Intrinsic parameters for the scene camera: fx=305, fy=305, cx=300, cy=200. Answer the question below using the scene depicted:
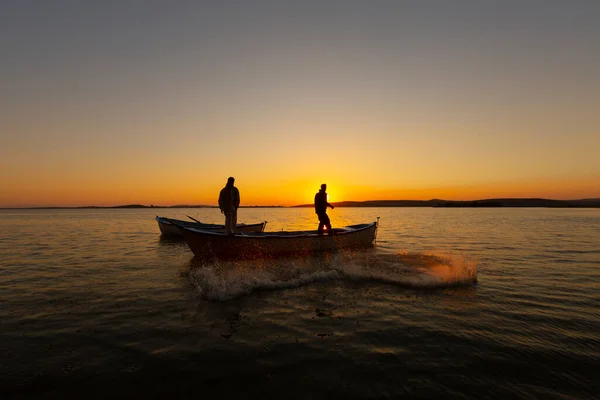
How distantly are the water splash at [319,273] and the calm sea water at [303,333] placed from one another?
0.27 feet

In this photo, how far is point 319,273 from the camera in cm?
1167

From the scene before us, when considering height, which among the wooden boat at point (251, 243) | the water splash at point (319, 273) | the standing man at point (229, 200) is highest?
the standing man at point (229, 200)

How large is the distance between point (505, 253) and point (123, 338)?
61.8ft

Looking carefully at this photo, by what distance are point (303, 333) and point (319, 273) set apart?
5.14 m

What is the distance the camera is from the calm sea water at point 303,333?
184 inches

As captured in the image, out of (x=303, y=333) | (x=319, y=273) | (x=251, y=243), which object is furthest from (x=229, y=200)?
(x=303, y=333)

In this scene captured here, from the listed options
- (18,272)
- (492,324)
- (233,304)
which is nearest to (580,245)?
(492,324)

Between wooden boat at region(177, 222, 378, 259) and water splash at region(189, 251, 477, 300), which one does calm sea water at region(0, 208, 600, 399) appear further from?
wooden boat at region(177, 222, 378, 259)

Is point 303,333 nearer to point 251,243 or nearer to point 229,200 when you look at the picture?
point 251,243

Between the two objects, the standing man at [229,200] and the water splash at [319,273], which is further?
the standing man at [229,200]

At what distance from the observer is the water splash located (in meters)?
10.1

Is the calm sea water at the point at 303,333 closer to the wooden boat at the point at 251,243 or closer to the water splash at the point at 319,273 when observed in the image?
the water splash at the point at 319,273

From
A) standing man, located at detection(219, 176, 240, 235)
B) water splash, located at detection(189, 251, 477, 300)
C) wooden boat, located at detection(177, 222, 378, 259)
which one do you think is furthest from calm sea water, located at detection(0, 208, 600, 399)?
standing man, located at detection(219, 176, 240, 235)

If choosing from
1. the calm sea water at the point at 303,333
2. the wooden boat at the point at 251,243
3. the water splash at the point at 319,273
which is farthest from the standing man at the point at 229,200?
the calm sea water at the point at 303,333
